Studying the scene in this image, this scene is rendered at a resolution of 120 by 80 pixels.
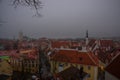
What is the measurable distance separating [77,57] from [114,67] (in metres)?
0.66

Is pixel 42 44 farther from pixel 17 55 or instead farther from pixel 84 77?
pixel 84 77

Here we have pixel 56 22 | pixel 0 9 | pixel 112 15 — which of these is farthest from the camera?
pixel 0 9

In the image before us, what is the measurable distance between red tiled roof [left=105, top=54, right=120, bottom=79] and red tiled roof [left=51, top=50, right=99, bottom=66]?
22 centimetres

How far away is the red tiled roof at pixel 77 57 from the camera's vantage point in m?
3.40

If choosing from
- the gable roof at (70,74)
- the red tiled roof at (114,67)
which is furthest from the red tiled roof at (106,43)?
the gable roof at (70,74)

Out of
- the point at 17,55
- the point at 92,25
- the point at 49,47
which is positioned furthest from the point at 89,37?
the point at 17,55

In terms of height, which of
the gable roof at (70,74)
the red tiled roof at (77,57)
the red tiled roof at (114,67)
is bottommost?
the gable roof at (70,74)

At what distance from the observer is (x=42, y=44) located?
357cm

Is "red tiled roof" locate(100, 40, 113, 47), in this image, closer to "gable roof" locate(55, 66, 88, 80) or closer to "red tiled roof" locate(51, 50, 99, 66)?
"red tiled roof" locate(51, 50, 99, 66)

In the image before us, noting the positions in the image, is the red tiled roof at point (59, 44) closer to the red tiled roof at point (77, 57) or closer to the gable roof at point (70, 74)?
the red tiled roof at point (77, 57)

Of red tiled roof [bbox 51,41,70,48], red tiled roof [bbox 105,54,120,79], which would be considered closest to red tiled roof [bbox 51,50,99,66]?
red tiled roof [bbox 51,41,70,48]

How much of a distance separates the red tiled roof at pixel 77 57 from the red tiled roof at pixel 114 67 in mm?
221

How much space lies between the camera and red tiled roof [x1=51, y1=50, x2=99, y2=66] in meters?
3.40

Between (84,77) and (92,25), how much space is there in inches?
34.6
